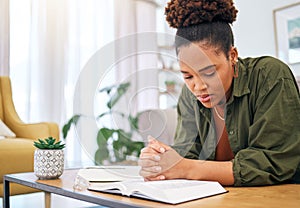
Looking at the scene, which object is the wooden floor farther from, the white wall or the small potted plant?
the white wall

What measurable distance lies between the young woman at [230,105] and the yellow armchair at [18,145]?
1095mm

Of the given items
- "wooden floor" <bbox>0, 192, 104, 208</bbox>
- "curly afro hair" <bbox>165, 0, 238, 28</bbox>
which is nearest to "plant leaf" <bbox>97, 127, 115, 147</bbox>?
"curly afro hair" <bbox>165, 0, 238, 28</bbox>

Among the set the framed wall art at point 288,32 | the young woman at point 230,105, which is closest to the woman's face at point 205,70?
the young woman at point 230,105

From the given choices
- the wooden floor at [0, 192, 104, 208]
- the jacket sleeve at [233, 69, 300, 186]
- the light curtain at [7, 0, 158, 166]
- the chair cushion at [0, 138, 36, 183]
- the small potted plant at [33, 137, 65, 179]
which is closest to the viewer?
the jacket sleeve at [233, 69, 300, 186]

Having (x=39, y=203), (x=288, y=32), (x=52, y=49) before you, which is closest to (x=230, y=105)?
(x=39, y=203)

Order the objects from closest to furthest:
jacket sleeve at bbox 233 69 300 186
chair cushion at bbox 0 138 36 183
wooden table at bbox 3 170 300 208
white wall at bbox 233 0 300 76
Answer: wooden table at bbox 3 170 300 208
jacket sleeve at bbox 233 69 300 186
chair cushion at bbox 0 138 36 183
white wall at bbox 233 0 300 76

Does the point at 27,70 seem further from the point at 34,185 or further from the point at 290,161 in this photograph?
the point at 290,161

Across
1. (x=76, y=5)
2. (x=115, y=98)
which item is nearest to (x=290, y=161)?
(x=115, y=98)

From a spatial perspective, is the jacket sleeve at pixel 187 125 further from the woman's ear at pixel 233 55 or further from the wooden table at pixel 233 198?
the wooden table at pixel 233 198

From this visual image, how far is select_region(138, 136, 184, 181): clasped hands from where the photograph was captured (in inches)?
34.0

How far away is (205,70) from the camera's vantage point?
873mm

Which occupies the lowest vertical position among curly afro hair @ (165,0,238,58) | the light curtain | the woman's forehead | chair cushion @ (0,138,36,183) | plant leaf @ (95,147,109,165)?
chair cushion @ (0,138,36,183)

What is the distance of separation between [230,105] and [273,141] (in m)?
0.20

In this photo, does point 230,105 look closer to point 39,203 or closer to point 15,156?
point 15,156
